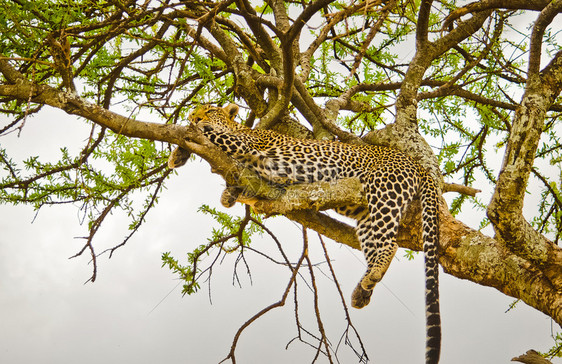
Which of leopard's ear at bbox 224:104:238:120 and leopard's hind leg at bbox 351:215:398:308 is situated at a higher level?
leopard's ear at bbox 224:104:238:120

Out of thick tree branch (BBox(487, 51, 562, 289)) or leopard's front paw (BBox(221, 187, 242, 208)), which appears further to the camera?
leopard's front paw (BBox(221, 187, 242, 208))

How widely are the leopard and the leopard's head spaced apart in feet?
0.22

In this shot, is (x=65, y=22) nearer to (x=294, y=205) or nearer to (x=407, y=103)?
(x=294, y=205)

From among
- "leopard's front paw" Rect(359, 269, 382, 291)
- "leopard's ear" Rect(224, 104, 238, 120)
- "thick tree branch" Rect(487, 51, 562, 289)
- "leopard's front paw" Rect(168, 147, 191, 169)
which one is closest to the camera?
"thick tree branch" Rect(487, 51, 562, 289)

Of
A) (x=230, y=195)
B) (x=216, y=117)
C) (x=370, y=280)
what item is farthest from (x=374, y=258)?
(x=216, y=117)

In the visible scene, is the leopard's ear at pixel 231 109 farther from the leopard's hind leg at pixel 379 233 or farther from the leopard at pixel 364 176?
the leopard's hind leg at pixel 379 233

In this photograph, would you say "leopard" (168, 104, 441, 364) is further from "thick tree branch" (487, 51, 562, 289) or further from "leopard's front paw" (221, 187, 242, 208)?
"thick tree branch" (487, 51, 562, 289)

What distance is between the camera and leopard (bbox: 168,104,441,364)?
5758 millimetres

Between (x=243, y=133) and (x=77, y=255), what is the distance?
2368mm

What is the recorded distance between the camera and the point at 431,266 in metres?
5.40

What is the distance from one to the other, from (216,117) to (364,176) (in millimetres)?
2228

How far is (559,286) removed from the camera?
466 cm

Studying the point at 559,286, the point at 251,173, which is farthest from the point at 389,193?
the point at 559,286

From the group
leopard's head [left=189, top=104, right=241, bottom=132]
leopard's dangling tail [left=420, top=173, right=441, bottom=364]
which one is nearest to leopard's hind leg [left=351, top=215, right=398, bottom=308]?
leopard's dangling tail [left=420, top=173, right=441, bottom=364]
